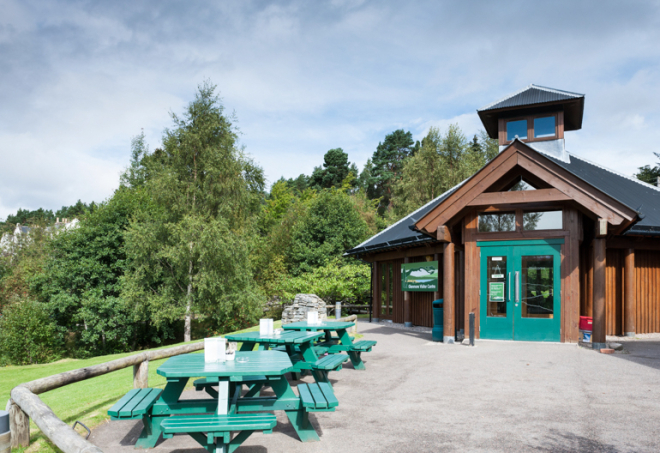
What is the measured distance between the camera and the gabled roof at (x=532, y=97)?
47.9 feet

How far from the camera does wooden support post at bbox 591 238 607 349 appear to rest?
10516 mm

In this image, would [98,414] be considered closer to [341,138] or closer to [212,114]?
[212,114]

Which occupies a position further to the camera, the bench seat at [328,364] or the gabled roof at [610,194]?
the gabled roof at [610,194]

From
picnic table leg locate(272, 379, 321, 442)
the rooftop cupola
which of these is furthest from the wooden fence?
the rooftop cupola

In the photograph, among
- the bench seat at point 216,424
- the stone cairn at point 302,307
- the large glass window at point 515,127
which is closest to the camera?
the bench seat at point 216,424

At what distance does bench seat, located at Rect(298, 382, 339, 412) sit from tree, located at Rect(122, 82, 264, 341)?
18143 mm

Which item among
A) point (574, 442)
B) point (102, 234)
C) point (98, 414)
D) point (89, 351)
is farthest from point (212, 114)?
point (574, 442)

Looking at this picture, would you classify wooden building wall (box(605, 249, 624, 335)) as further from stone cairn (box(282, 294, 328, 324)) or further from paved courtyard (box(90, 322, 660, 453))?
stone cairn (box(282, 294, 328, 324))

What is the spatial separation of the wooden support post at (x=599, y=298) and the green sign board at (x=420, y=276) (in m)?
5.26

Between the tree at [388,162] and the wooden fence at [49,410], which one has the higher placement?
the tree at [388,162]

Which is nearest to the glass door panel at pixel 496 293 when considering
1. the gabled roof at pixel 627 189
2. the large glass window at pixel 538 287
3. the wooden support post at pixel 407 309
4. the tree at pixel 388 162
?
the large glass window at pixel 538 287

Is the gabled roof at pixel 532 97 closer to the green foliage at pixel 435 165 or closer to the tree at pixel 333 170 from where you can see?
the green foliage at pixel 435 165

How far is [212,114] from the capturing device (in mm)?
24859

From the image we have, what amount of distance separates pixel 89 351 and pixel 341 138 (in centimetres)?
4042
